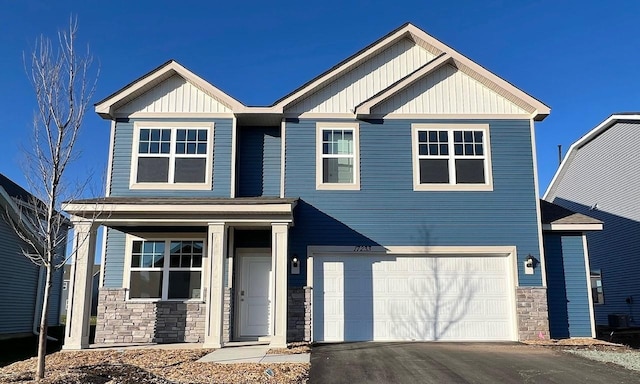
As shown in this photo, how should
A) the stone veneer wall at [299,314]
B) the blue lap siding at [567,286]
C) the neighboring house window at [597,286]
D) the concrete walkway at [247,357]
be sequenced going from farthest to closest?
the neighboring house window at [597,286]
the blue lap siding at [567,286]
the stone veneer wall at [299,314]
the concrete walkway at [247,357]

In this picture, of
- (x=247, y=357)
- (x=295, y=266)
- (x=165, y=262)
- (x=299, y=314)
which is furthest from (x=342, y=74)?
(x=247, y=357)

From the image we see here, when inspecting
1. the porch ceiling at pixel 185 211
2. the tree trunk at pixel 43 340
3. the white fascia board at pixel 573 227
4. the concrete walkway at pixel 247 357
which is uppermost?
the porch ceiling at pixel 185 211

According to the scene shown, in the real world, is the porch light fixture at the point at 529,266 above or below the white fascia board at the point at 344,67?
below

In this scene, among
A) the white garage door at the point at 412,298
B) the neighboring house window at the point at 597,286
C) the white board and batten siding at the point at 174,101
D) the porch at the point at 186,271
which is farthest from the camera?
the neighboring house window at the point at 597,286

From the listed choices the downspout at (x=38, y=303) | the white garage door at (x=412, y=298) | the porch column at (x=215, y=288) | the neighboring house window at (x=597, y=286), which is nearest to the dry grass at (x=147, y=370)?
the porch column at (x=215, y=288)

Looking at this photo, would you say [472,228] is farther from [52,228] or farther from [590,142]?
[590,142]

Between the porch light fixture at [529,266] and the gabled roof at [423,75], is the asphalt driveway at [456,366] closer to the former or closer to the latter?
the porch light fixture at [529,266]

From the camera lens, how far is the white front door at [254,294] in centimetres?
1224

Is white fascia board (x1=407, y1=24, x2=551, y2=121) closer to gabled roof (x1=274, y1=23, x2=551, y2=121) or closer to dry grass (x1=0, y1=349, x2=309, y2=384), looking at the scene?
gabled roof (x1=274, y1=23, x2=551, y2=121)

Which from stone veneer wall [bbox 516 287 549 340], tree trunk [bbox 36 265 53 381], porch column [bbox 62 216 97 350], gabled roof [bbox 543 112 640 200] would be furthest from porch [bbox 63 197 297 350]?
gabled roof [bbox 543 112 640 200]

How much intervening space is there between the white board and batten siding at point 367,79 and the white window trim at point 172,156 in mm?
2159

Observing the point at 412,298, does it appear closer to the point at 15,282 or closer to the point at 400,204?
the point at 400,204

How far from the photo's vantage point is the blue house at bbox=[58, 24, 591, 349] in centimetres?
1198

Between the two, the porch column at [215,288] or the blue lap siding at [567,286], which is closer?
the porch column at [215,288]
